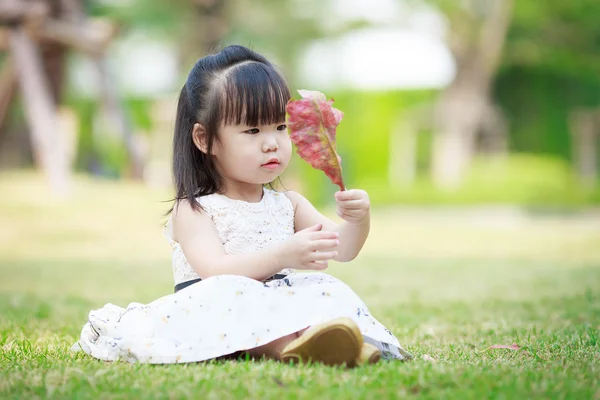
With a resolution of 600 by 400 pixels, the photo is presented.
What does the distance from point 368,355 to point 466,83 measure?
18.1m

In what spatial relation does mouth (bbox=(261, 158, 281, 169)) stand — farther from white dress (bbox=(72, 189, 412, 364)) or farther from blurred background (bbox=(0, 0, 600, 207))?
blurred background (bbox=(0, 0, 600, 207))

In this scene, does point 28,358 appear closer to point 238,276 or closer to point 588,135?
point 238,276

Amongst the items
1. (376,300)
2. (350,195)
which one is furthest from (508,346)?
(376,300)

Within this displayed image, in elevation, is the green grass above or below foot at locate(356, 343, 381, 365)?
below

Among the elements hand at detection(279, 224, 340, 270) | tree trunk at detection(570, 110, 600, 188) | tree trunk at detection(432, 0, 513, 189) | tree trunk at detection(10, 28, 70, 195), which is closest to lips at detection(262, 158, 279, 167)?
hand at detection(279, 224, 340, 270)

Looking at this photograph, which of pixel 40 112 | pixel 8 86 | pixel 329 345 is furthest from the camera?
pixel 8 86

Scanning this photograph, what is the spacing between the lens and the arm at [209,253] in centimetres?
241

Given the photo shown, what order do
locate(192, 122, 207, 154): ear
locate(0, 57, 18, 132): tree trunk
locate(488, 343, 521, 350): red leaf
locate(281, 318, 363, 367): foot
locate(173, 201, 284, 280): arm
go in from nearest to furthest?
locate(281, 318, 363, 367): foot, locate(173, 201, 284, 280): arm, locate(192, 122, 207, 154): ear, locate(488, 343, 521, 350): red leaf, locate(0, 57, 18, 132): tree trunk

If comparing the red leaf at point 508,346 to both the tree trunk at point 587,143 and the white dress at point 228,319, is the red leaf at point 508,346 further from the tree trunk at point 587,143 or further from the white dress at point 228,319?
the tree trunk at point 587,143

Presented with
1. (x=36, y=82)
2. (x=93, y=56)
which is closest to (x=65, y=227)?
(x=36, y=82)

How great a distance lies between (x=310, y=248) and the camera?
89.4 inches

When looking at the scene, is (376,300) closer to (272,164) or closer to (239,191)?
(239,191)

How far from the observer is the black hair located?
2541 millimetres

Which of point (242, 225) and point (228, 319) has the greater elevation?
point (242, 225)
